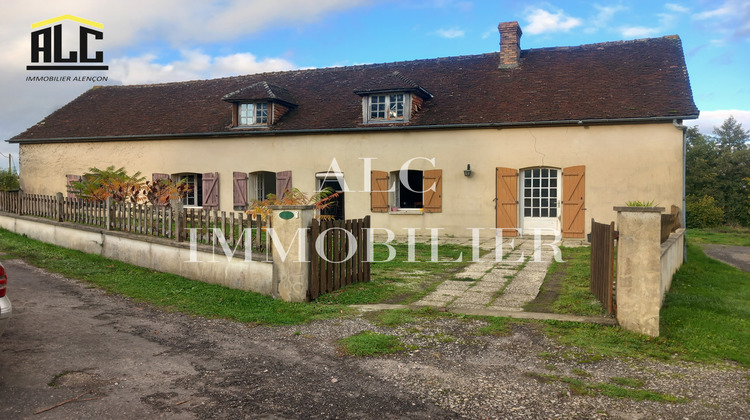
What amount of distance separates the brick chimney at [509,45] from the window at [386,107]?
3.85 m

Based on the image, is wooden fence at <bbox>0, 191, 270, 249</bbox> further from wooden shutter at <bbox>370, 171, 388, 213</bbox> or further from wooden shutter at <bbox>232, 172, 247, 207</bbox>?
wooden shutter at <bbox>370, 171, 388, 213</bbox>

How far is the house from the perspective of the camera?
1361cm

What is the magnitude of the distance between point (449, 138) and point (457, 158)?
621 mm

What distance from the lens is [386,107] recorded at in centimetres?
1584

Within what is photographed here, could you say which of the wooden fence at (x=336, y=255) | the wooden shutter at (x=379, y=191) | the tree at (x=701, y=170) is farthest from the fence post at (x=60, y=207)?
the tree at (x=701, y=170)

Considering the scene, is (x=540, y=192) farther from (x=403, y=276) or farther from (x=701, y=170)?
(x=701, y=170)

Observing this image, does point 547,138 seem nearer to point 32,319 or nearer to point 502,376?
point 502,376

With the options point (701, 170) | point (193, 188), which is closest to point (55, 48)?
point (193, 188)

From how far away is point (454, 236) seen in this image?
1492 cm

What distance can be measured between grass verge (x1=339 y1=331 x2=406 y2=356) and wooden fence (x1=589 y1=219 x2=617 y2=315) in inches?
97.0

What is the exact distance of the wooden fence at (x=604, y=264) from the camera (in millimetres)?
5676

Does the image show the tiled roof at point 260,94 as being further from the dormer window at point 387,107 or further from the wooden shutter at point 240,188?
the dormer window at point 387,107

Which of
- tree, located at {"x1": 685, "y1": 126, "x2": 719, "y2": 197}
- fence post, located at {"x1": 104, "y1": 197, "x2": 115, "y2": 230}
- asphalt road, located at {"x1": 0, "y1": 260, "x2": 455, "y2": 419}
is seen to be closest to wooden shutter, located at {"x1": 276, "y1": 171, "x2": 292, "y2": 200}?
fence post, located at {"x1": 104, "y1": 197, "x2": 115, "y2": 230}

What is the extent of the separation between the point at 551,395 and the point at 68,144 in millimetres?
21048
